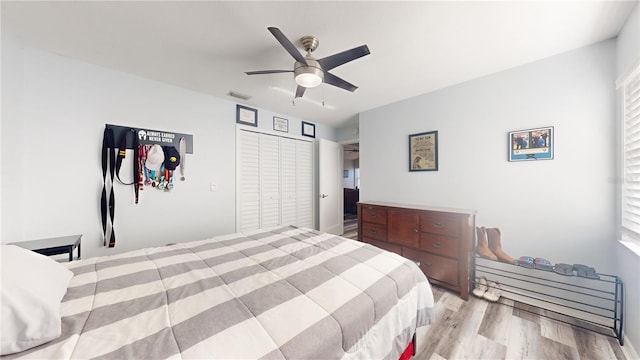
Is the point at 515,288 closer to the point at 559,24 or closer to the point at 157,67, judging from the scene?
the point at 559,24

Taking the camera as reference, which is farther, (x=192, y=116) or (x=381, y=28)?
(x=192, y=116)

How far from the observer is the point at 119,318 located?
2.74ft

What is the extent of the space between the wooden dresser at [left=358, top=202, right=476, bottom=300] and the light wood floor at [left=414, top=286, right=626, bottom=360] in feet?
1.11

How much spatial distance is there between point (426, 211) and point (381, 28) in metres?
1.81

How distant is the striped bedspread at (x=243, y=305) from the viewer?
2.35ft

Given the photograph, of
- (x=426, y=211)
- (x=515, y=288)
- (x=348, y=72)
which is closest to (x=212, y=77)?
(x=348, y=72)

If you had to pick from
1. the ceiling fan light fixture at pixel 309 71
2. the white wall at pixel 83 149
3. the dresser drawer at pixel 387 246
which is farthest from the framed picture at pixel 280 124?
the dresser drawer at pixel 387 246

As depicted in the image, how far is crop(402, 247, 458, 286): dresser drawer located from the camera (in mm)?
2244

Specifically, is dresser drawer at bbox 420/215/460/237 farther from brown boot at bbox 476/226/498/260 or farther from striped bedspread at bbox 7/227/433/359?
striped bedspread at bbox 7/227/433/359

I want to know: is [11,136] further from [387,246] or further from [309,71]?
[387,246]

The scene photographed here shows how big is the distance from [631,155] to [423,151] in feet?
5.27

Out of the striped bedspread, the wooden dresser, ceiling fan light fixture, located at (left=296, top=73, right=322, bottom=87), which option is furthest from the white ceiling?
the striped bedspread

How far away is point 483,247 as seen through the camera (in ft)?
7.20

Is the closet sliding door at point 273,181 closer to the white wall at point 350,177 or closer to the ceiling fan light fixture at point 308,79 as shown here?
the ceiling fan light fixture at point 308,79
